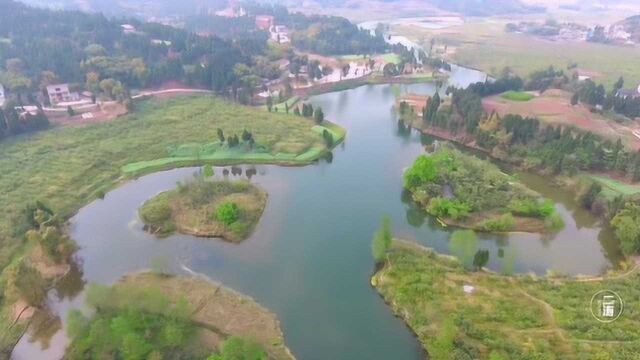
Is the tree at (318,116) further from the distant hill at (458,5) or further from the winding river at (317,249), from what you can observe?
the distant hill at (458,5)

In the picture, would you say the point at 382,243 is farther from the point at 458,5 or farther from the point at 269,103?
the point at 458,5

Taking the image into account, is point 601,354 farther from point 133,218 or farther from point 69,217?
point 69,217

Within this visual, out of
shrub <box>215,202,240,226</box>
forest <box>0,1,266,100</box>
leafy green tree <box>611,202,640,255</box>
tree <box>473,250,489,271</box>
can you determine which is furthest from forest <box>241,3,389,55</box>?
tree <box>473,250,489,271</box>

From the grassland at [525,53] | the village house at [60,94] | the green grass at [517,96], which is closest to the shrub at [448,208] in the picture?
the green grass at [517,96]

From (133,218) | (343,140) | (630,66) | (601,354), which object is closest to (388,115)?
(343,140)

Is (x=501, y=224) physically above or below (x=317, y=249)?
above

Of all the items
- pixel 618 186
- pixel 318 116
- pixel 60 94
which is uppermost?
pixel 60 94

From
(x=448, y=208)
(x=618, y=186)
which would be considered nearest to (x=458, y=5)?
(x=618, y=186)

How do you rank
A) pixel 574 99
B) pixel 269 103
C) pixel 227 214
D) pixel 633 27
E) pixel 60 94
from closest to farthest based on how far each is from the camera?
pixel 227 214
pixel 574 99
pixel 269 103
pixel 60 94
pixel 633 27
